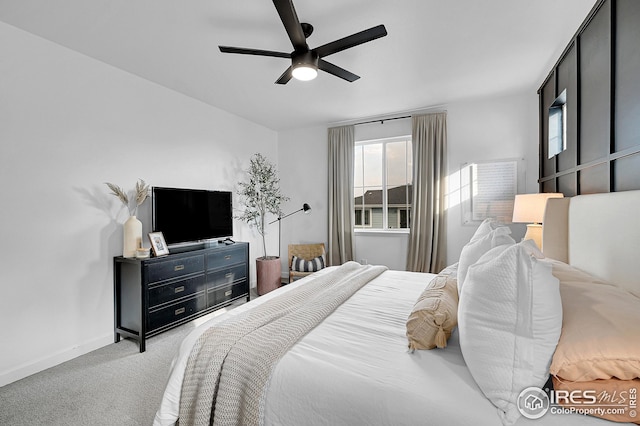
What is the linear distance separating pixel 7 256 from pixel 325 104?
3525 mm

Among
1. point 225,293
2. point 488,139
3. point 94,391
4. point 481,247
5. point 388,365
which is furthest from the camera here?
point 488,139

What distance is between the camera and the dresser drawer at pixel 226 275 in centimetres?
326

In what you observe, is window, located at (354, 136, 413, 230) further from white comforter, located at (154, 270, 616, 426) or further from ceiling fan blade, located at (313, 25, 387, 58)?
white comforter, located at (154, 270, 616, 426)

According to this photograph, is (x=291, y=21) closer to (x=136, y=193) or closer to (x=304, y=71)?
(x=304, y=71)

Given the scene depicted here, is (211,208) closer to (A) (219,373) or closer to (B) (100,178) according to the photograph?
(B) (100,178)

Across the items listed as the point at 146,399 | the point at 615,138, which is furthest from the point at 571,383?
the point at 146,399

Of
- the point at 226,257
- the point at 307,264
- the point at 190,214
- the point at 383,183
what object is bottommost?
the point at 307,264

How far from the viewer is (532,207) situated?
2688mm

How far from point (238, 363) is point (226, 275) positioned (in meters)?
2.33

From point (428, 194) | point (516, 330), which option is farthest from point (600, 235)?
point (428, 194)

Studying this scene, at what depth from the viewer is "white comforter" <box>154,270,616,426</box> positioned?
3.10 feet

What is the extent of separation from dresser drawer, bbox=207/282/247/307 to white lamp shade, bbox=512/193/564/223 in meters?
3.28

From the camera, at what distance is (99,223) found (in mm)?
2693

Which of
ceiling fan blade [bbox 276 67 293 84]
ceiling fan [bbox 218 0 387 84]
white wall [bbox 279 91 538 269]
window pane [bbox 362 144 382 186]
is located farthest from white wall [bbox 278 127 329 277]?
ceiling fan [bbox 218 0 387 84]
